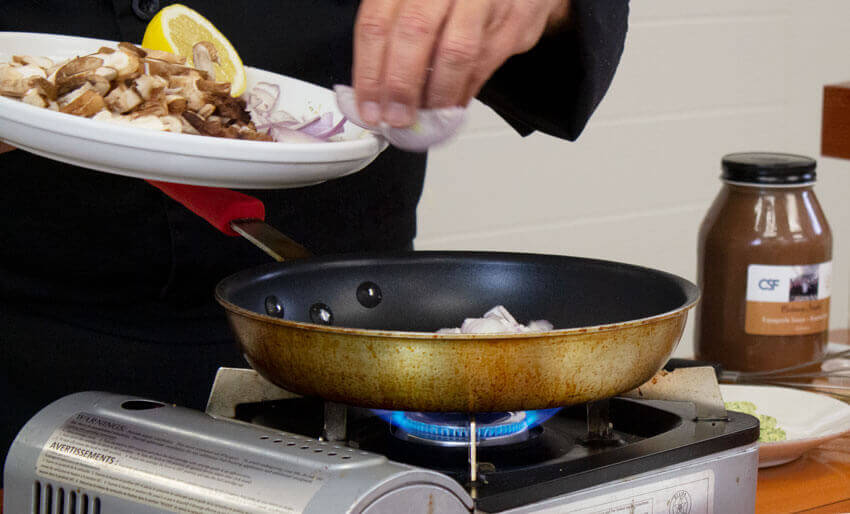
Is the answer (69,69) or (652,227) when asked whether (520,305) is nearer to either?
(69,69)

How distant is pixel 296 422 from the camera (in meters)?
0.93

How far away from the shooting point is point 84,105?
0.94 meters

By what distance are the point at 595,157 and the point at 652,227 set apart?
309mm

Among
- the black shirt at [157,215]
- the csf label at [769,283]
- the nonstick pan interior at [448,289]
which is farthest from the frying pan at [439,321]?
the csf label at [769,283]

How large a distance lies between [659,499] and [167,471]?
1.20ft

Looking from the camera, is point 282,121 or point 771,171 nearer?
point 282,121

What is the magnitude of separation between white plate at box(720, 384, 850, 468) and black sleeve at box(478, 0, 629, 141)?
37 centimetres

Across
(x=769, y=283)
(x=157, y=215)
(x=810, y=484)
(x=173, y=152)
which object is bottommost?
(x=810, y=484)

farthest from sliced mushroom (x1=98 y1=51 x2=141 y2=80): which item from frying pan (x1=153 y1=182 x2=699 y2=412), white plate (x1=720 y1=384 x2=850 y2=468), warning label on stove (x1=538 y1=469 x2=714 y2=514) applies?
white plate (x1=720 y1=384 x2=850 y2=468)

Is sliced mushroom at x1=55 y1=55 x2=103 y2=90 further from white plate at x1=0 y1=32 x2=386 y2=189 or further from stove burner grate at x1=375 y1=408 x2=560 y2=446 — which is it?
stove burner grate at x1=375 y1=408 x2=560 y2=446

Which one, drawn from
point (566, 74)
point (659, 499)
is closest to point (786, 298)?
point (566, 74)

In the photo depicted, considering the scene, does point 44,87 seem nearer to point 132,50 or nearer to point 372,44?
point 132,50

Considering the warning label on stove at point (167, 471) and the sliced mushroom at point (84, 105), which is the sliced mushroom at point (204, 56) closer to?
the sliced mushroom at point (84, 105)

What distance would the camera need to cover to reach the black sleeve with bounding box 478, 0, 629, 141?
1.03m
